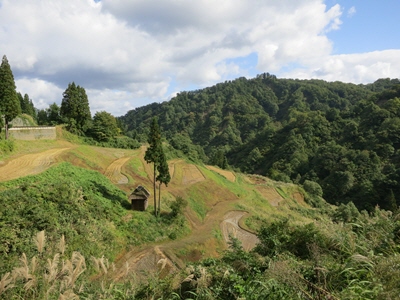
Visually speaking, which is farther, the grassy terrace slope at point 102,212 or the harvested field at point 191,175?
the harvested field at point 191,175

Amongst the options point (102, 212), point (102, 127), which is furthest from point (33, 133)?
point (102, 212)

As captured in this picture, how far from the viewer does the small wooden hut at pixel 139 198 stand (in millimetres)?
24047

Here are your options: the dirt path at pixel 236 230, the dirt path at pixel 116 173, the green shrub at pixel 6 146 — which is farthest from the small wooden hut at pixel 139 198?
the green shrub at pixel 6 146

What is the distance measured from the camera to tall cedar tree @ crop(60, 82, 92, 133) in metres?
43.3

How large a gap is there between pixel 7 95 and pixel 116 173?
14.7 metres

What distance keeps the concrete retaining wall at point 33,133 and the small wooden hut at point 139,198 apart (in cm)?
1989

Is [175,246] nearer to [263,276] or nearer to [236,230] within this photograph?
[236,230]

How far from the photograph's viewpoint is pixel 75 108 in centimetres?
4372

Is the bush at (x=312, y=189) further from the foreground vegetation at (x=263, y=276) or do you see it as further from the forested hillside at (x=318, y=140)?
the foreground vegetation at (x=263, y=276)

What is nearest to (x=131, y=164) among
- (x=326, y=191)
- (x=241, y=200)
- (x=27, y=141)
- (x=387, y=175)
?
(x=27, y=141)

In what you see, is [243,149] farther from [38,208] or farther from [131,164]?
[38,208]

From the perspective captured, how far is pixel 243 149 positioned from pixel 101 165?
84.6m

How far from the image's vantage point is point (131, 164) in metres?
36.7

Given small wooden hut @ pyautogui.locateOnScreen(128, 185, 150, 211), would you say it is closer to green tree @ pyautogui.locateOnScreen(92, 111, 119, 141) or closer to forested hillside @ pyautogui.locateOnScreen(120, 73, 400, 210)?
forested hillside @ pyautogui.locateOnScreen(120, 73, 400, 210)
